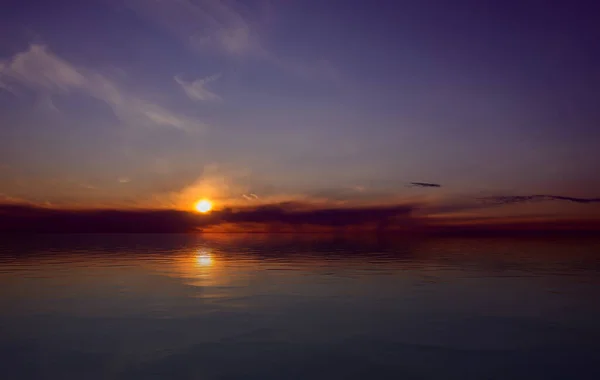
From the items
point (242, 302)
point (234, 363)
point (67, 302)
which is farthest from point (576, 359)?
point (67, 302)

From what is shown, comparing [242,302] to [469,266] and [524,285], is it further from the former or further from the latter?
[469,266]

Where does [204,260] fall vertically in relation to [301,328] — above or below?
above

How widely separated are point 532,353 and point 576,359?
65.9 inches

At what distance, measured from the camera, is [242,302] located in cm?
3036

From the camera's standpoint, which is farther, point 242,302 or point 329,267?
point 329,267

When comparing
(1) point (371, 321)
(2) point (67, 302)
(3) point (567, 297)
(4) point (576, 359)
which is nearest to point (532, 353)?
(4) point (576, 359)

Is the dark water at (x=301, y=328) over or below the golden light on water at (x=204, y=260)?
below

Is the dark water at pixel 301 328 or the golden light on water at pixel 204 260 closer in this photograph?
the dark water at pixel 301 328

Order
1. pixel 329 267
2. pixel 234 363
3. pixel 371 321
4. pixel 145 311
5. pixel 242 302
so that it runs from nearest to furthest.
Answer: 1. pixel 234 363
2. pixel 371 321
3. pixel 145 311
4. pixel 242 302
5. pixel 329 267

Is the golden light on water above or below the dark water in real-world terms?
above

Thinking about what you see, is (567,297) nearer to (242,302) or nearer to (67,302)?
(242,302)

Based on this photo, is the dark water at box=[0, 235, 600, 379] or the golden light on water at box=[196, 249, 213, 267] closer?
the dark water at box=[0, 235, 600, 379]

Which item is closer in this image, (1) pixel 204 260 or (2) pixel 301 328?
(2) pixel 301 328

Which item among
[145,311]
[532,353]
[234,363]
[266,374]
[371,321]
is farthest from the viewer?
[145,311]
